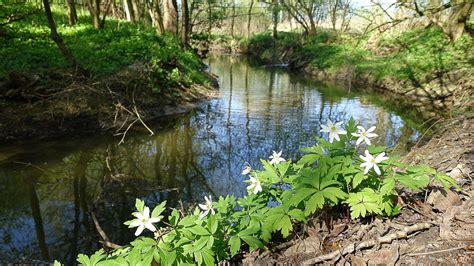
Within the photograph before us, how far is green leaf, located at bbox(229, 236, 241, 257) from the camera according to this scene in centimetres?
201

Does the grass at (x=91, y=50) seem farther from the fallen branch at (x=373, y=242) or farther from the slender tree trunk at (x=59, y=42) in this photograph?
the fallen branch at (x=373, y=242)

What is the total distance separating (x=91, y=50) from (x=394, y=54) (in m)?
15.3

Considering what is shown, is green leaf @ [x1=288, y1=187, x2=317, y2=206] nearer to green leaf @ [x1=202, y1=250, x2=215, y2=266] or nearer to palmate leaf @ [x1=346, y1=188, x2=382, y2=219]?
palmate leaf @ [x1=346, y1=188, x2=382, y2=219]

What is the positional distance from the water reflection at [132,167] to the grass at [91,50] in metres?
2.05

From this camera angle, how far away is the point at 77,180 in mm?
5871

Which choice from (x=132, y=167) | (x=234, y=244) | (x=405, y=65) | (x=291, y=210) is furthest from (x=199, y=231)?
(x=405, y=65)

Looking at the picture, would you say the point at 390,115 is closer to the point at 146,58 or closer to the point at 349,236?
the point at 146,58

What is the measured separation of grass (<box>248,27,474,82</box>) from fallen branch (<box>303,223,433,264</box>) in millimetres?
6211

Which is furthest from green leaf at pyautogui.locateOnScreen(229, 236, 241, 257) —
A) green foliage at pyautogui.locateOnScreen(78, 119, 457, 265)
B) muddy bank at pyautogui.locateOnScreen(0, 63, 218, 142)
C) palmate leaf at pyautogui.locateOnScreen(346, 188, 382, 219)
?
muddy bank at pyautogui.locateOnScreen(0, 63, 218, 142)

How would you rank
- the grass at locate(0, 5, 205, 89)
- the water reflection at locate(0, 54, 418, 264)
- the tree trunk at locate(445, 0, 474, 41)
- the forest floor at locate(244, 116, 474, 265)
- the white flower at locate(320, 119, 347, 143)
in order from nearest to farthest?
the forest floor at locate(244, 116, 474, 265) → the white flower at locate(320, 119, 347, 143) → the water reflection at locate(0, 54, 418, 264) → the grass at locate(0, 5, 205, 89) → the tree trunk at locate(445, 0, 474, 41)

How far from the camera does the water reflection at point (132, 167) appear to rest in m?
4.42

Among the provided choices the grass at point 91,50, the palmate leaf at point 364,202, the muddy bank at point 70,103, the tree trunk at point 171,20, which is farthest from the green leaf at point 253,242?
the tree trunk at point 171,20

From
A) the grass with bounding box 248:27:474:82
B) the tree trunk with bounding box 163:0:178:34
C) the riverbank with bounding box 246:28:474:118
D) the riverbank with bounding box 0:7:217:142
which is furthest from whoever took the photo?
the tree trunk with bounding box 163:0:178:34

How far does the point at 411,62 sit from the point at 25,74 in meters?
14.8
